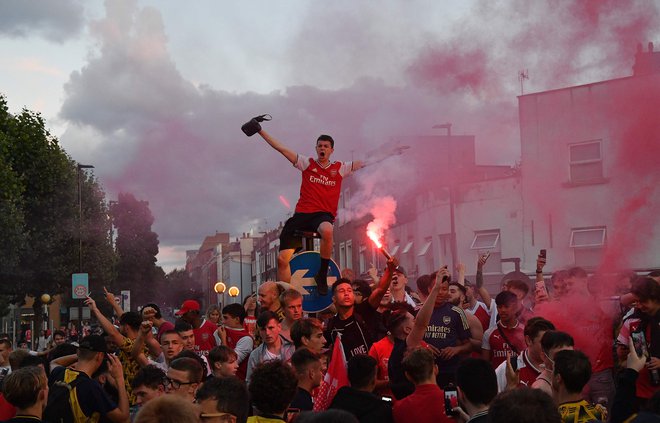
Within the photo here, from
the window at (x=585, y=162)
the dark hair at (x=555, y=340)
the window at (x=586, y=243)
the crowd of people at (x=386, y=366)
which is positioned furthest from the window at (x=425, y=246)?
the dark hair at (x=555, y=340)

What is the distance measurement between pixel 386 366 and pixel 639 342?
2305 millimetres

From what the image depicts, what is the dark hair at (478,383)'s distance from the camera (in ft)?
18.1

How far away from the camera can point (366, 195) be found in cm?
2273

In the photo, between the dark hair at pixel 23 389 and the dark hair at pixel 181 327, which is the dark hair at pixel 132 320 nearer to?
the dark hair at pixel 181 327

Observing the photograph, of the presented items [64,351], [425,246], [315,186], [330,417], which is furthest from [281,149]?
[425,246]

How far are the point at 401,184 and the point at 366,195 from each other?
2.95 m

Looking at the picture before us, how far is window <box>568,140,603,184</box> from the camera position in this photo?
61.7 ft

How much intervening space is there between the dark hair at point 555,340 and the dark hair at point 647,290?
1.18m

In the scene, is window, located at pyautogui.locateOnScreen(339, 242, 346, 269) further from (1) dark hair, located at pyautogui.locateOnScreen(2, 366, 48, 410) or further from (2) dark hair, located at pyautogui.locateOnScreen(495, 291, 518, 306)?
(1) dark hair, located at pyautogui.locateOnScreen(2, 366, 48, 410)

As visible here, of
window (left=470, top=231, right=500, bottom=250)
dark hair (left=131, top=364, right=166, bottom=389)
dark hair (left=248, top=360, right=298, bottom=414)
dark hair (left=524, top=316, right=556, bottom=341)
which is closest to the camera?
dark hair (left=248, top=360, right=298, bottom=414)

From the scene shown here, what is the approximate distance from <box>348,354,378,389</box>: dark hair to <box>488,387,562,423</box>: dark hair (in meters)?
2.55

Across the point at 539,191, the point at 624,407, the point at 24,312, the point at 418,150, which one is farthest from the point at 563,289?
the point at 24,312

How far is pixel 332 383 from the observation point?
7277 millimetres

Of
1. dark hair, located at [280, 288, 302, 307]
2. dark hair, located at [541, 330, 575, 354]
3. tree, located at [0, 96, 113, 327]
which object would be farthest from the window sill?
tree, located at [0, 96, 113, 327]
